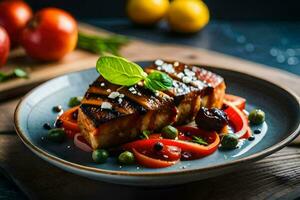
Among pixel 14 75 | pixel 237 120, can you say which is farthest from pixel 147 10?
pixel 237 120

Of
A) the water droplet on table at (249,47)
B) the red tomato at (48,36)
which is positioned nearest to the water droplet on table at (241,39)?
the water droplet on table at (249,47)

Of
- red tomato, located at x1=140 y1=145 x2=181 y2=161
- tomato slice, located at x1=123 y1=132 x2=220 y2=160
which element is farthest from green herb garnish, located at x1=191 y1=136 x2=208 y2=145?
red tomato, located at x1=140 y1=145 x2=181 y2=161

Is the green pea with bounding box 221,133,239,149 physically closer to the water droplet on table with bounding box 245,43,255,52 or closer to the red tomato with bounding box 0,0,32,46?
the water droplet on table with bounding box 245,43,255,52

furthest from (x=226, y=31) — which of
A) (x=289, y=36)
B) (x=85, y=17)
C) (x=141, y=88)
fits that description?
(x=141, y=88)

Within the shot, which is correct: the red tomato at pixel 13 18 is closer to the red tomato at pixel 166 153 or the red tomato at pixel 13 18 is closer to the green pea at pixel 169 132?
the green pea at pixel 169 132

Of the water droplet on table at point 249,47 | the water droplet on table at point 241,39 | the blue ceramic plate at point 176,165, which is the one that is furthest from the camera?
the water droplet on table at point 241,39
